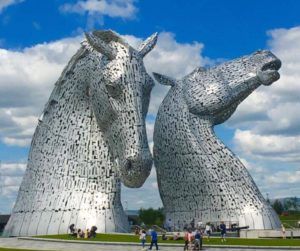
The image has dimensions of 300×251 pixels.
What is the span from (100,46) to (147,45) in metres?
2.08

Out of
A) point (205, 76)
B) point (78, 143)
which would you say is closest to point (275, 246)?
point (78, 143)

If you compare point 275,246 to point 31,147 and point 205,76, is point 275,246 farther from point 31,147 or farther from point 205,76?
point 205,76

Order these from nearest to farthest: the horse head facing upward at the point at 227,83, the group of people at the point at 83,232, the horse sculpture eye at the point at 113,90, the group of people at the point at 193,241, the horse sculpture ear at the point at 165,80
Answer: the group of people at the point at 193,241
the horse sculpture eye at the point at 113,90
the group of people at the point at 83,232
the horse head facing upward at the point at 227,83
the horse sculpture ear at the point at 165,80

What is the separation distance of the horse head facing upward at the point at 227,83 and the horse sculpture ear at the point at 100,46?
879 cm

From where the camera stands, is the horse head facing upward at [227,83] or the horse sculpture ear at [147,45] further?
the horse head facing upward at [227,83]

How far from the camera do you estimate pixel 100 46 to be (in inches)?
843

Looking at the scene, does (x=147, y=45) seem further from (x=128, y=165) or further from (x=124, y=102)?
(x=128, y=165)

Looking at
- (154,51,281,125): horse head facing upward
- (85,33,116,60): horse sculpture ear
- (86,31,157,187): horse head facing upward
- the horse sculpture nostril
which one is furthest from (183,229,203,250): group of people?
(154,51,281,125): horse head facing upward

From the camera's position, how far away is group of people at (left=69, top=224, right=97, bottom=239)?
21.2 meters

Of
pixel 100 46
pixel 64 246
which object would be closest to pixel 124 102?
pixel 100 46

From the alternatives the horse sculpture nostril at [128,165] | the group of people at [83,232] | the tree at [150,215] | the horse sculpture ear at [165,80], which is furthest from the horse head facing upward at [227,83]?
the tree at [150,215]

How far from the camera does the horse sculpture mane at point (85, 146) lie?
68.8 ft

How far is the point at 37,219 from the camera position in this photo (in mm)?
22531

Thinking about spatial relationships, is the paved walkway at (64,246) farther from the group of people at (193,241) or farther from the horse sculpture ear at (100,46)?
the horse sculpture ear at (100,46)
